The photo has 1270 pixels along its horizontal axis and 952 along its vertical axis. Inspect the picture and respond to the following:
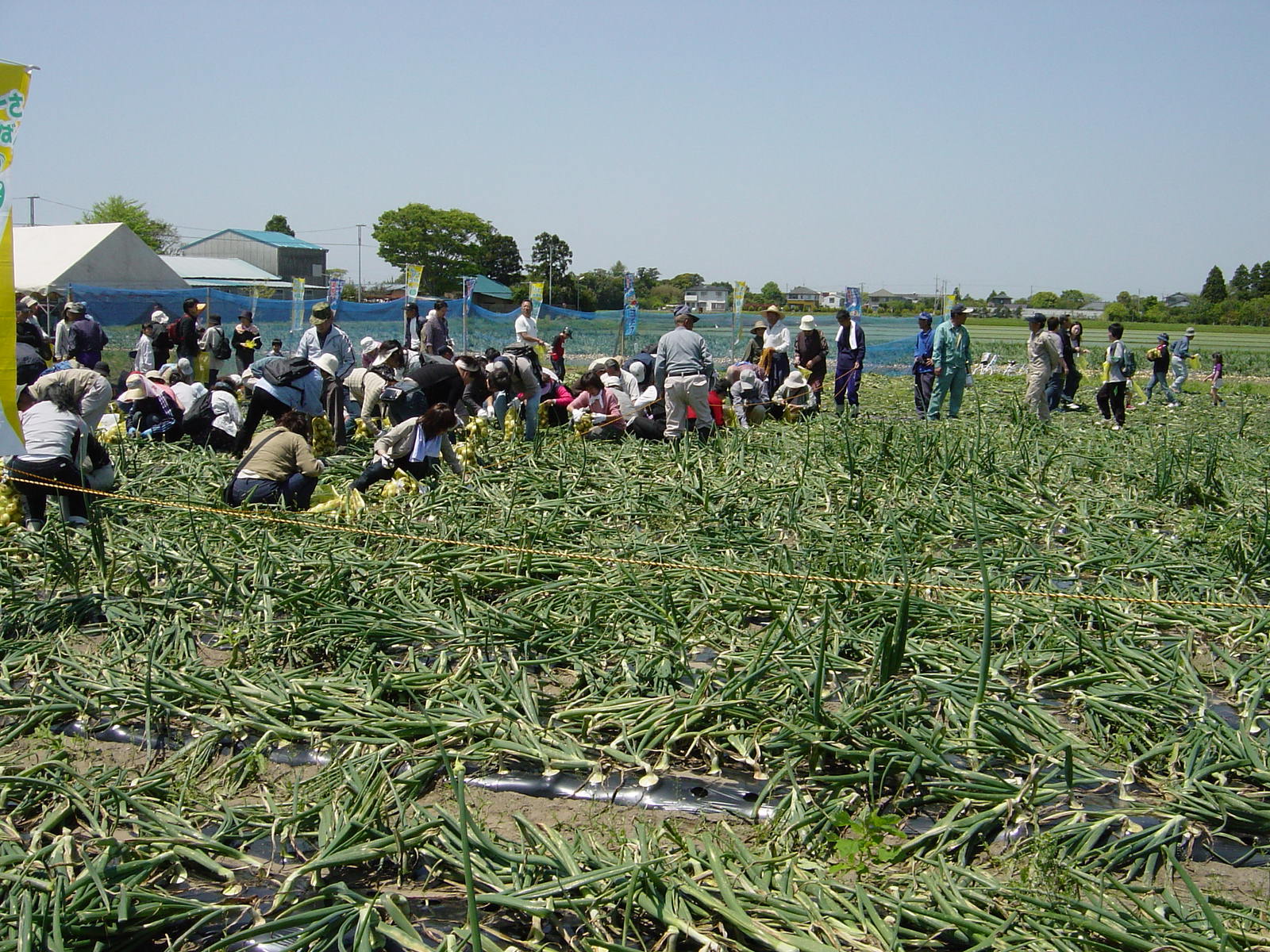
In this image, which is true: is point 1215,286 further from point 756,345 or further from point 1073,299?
point 756,345

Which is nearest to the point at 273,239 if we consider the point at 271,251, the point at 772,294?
the point at 271,251

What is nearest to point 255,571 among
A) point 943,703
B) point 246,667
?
point 246,667

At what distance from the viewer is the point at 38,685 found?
11.6 ft

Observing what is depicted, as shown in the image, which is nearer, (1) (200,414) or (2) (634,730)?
(2) (634,730)

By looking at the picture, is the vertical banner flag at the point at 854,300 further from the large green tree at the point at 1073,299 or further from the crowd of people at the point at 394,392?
the large green tree at the point at 1073,299

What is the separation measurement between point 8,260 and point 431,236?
177ft

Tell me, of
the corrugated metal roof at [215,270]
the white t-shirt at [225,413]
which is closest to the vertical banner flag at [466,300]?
the white t-shirt at [225,413]

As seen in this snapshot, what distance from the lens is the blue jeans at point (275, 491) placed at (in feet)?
19.0

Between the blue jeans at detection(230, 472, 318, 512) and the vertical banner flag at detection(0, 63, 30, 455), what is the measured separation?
1.81m

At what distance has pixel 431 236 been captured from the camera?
55469 millimetres

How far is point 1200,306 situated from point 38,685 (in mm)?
52946

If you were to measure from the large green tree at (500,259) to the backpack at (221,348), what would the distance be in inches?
1596

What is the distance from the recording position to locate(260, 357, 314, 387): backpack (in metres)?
7.27

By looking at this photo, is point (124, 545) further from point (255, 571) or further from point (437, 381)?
point (437, 381)
